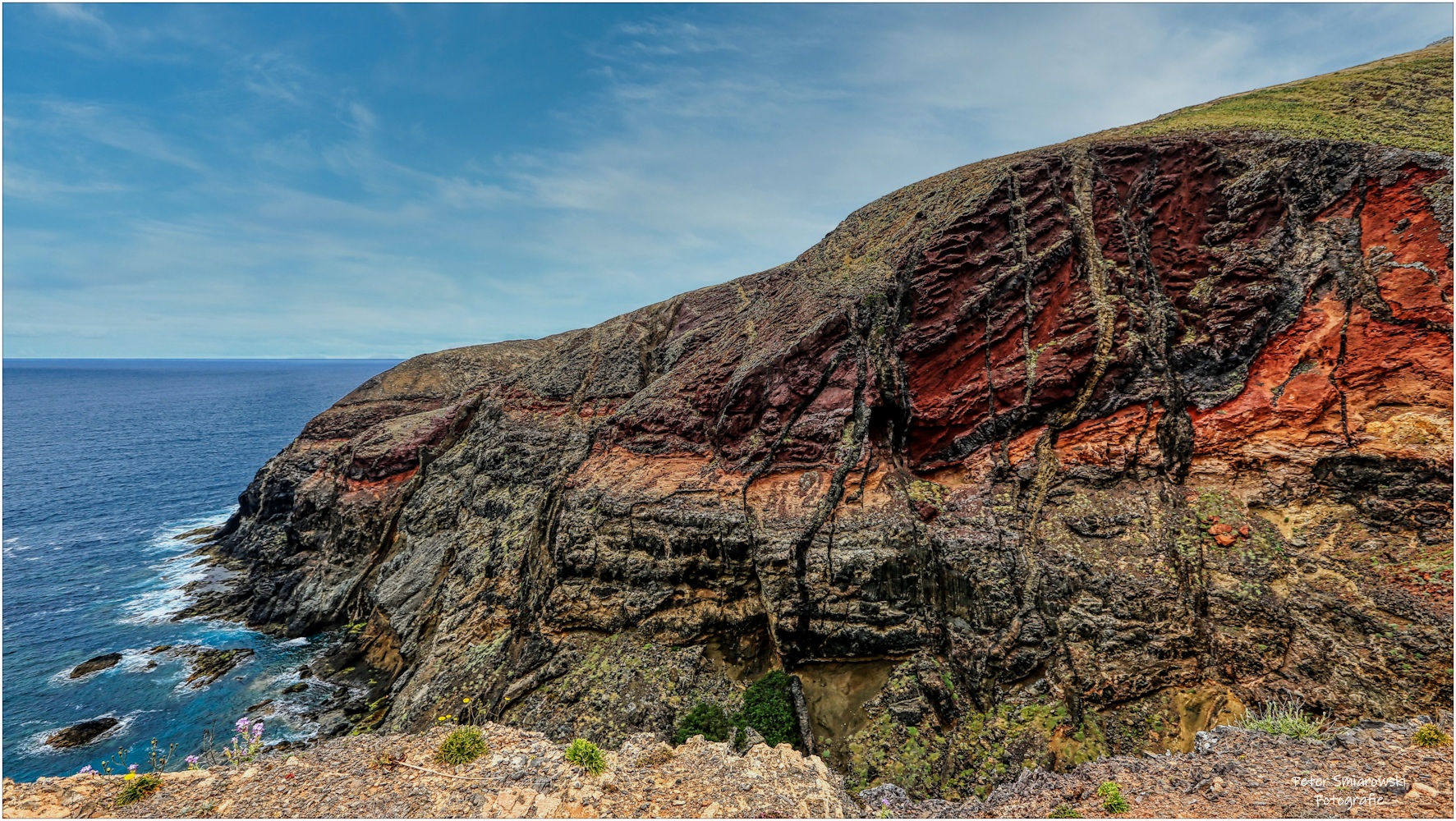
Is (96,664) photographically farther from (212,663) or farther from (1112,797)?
(1112,797)

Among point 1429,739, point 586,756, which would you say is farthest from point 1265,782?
point 586,756

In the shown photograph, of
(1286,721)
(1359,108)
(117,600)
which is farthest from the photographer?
(117,600)

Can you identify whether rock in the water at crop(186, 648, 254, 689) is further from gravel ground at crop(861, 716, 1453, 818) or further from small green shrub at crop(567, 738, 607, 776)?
gravel ground at crop(861, 716, 1453, 818)

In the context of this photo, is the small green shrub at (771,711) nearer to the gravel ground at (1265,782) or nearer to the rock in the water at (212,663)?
the gravel ground at (1265,782)

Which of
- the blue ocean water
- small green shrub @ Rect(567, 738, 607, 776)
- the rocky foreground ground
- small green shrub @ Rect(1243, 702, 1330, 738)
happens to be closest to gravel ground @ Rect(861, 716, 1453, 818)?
the rocky foreground ground

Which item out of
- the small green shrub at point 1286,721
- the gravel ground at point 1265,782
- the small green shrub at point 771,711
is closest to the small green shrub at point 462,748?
the gravel ground at point 1265,782

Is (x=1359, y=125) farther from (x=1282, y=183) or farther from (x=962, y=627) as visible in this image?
(x=962, y=627)
